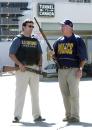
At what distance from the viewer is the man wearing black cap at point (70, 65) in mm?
9977

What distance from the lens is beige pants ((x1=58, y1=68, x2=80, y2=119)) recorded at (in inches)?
393

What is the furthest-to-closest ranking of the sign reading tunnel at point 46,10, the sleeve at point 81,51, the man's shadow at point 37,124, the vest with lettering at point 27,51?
1. the sign reading tunnel at point 46,10
2. the vest with lettering at point 27,51
3. the sleeve at point 81,51
4. the man's shadow at point 37,124

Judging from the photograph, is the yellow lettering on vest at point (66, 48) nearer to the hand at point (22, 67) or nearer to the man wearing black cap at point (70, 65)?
the man wearing black cap at point (70, 65)

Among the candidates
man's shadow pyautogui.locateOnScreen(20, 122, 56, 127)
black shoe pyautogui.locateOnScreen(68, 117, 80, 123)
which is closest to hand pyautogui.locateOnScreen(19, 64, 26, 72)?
man's shadow pyautogui.locateOnScreen(20, 122, 56, 127)

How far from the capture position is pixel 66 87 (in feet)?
33.2

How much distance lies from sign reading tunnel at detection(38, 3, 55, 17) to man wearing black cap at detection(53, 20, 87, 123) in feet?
88.3

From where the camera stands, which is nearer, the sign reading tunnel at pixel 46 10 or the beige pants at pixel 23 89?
the beige pants at pixel 23 89

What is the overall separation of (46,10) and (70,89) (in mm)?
27380

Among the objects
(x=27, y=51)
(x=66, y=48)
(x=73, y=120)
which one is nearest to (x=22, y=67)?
(x=27, y=51)

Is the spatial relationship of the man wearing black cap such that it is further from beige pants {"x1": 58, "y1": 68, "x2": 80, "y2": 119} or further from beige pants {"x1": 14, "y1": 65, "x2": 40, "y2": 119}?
beige pants {"x1": 14, "y1": 65, "x2": 40, "y2": 119}

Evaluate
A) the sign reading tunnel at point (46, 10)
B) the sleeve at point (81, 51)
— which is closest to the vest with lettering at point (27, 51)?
the sleeve at point (81, 51)

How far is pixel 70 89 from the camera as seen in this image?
1000 centimetres

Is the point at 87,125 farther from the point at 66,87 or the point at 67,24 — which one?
the point at 67,24

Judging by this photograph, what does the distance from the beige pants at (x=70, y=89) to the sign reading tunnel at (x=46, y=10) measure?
2700 cm
